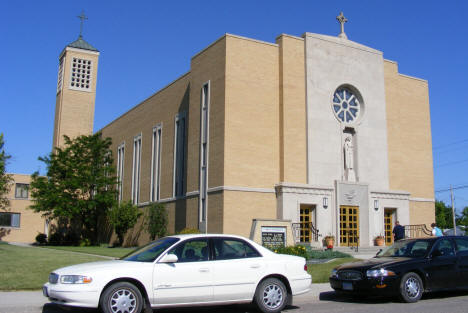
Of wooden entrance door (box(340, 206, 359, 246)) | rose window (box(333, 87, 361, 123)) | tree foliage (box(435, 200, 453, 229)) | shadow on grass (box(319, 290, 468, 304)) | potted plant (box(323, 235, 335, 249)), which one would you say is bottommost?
shadow on grass (box(319, 290, 468, 304))

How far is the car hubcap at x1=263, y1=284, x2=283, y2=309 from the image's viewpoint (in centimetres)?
939

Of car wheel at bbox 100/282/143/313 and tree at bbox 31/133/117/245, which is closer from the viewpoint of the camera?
car wheel at bbox 100/282/143/313

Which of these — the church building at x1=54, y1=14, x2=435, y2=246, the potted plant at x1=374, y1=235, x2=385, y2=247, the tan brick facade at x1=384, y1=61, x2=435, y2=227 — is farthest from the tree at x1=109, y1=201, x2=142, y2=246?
the tan brick facade at x1=384, y1=61, x2=435, y2=227

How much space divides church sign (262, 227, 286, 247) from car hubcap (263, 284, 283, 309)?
1225 centimetres

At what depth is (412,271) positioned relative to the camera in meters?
11.0

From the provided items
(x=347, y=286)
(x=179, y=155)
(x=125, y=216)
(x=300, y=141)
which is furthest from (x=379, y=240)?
(x=125, y=216)

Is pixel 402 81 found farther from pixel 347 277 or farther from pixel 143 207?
pixel 347 277

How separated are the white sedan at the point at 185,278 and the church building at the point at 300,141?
592 inches

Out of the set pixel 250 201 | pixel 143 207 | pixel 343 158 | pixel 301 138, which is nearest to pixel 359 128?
pixel 343 158

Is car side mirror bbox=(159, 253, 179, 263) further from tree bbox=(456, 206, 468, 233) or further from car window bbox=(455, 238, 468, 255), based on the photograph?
tree bbox=(456, 206, 468, 233)

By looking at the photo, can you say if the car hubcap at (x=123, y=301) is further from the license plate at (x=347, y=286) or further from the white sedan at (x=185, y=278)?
the license plate at (x=347, y=286)

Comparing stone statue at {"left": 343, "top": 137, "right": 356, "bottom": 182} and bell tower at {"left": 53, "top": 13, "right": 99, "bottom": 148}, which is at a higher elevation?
bell tower at {"left": 53, "top": 13, "right": 99, "bottom": 148}

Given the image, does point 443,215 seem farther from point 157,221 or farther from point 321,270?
point 321,270

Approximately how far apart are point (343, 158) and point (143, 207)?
1730cm
